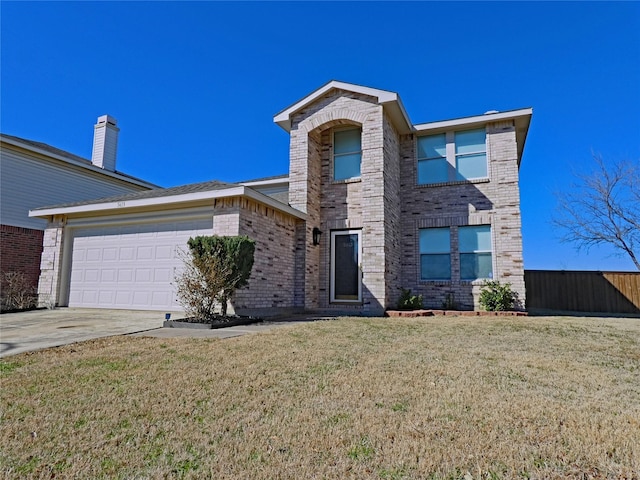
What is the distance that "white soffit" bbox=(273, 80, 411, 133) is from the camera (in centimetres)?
1028

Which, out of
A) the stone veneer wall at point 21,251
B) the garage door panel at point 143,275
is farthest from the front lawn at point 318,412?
the stone veneer wall at point 21,251

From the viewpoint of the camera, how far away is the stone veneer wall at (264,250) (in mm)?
8359

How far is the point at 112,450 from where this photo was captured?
2.17 meters

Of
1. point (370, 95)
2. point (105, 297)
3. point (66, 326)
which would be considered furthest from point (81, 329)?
point (370, 95)

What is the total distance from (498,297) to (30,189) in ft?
52.0

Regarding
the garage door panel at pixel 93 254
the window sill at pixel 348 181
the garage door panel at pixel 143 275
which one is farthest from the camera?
the window sill at pixel 348 181

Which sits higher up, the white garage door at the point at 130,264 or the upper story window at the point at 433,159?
the upper story window at the point at 433,159

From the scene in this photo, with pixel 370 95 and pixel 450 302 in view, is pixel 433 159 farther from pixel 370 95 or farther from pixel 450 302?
pixel 450 302

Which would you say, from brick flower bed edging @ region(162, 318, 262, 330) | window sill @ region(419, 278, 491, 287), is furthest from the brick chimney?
window sill @ region(419, 278, 491, 287)

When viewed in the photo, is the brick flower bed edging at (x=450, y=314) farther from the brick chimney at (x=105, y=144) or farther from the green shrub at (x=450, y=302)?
the brick chimney at (x=105, y=144)

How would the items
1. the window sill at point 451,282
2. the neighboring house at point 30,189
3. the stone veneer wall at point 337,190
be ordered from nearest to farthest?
the stone veneer wall at point 337,190
the window sill at point 451,282
the neighboring house at point 30,189

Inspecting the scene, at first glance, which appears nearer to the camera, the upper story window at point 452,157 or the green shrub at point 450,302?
the green shrub at point 450,302

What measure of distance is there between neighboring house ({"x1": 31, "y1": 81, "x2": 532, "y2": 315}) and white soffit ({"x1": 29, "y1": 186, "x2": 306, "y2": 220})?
4 cm

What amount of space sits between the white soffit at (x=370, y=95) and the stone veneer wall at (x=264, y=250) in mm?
3443
